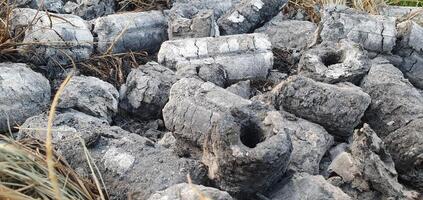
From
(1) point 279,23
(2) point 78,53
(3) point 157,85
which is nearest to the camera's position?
(3) point 157,85

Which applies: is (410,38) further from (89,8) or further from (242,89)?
(89,8)

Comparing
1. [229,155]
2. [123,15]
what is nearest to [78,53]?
[123,15]

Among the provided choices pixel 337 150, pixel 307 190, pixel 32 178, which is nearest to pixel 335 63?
pixel 337 150

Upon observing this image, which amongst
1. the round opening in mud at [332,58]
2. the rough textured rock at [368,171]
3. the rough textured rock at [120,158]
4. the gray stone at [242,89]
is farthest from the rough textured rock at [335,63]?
the rough textured rock at [120,158]

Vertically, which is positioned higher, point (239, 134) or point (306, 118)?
point (239, 134)

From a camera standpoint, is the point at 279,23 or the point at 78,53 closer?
the point at 78,53

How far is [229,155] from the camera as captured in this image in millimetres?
2420

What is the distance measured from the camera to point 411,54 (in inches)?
155

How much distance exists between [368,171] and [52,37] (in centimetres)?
191

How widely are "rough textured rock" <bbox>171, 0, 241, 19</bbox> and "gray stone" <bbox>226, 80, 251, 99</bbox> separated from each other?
0.94 meters

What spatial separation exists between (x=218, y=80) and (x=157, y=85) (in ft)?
1.06

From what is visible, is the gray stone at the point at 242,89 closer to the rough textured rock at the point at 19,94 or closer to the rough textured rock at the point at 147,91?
the rough textured rock at the point at 147,91

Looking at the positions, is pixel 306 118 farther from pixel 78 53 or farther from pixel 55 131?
pixel 78 53

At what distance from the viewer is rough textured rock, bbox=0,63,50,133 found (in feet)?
10.3
